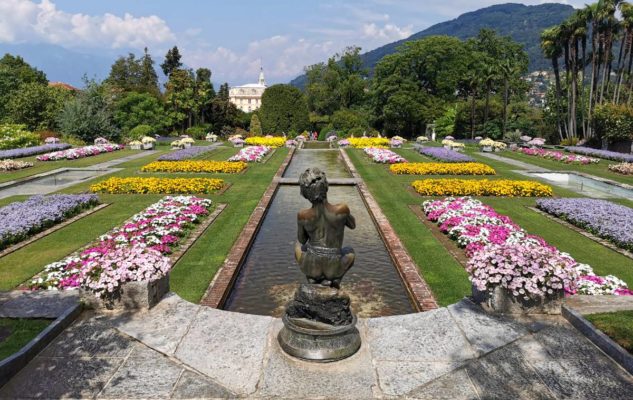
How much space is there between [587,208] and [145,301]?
14.4 m

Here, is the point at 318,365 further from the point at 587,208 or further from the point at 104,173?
the point at 104,173

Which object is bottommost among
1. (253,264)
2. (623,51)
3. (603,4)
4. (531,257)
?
(253,264)

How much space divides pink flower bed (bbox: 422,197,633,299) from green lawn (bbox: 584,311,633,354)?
0.58 metres

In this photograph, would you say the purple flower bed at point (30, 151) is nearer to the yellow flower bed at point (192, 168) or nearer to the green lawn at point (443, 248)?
the yellow flower bed at point (192, 168)

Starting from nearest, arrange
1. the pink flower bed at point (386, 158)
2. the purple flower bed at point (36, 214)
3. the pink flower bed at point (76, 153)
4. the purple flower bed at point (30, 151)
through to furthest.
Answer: the purple flower bed at point (36, 214) < the pink flower bed at point (386, 158) < the purple flower bed at point (30, 151) < the pink flower bed at point (76, 153)

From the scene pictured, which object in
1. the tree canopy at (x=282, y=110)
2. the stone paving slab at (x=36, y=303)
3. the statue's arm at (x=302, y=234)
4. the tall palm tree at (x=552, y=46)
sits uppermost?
the tall palm tree at (x=552, y=46)

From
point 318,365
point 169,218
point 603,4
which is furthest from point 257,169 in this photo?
point 603,4

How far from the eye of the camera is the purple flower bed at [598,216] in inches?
493

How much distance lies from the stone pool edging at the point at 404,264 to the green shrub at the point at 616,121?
98.3 ft

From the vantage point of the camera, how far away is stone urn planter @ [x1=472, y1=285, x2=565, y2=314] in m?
7.46

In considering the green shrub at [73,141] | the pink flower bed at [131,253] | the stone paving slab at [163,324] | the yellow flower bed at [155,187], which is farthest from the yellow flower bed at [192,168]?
the stone paving slab at [163,324]

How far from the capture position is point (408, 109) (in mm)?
57219

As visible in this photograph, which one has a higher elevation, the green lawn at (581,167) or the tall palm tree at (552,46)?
the tall palm tree at (552,46)

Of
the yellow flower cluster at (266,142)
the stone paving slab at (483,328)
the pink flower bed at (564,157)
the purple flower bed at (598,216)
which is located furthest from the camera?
the yellow flower cluster at (266,142)
